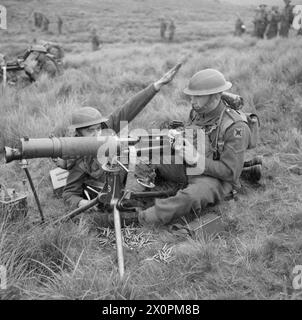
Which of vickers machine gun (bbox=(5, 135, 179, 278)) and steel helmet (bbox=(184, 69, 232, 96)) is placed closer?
vickers machine gun (bbox=(5, 135, 179, 278))

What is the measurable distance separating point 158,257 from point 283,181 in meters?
1.94

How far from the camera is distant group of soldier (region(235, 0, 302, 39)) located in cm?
1770

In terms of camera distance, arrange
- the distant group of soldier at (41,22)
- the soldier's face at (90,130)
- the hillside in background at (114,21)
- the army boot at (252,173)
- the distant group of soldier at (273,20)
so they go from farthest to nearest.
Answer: the distant group of soldier at (41,22) → the hillside in background at (114,21) → the distant group of soldier at (273,20) → the army boot at (252,173) → the soldier's face at (90,130)

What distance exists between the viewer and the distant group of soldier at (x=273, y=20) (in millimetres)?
17703

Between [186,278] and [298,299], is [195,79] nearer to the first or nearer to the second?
[186,278]

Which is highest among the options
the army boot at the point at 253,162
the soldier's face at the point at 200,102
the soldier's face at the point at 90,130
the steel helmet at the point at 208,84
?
the steel helmet at the point at 208,84

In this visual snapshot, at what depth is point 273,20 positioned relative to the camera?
19016mm

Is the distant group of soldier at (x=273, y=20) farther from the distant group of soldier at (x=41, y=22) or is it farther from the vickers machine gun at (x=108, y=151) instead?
the vickers machine gun at (x=108, y=151)

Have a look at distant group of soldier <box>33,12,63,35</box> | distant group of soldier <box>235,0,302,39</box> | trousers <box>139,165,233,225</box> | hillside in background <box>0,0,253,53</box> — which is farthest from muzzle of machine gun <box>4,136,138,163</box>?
distant group of soldier <box>33,12,63,35</box>

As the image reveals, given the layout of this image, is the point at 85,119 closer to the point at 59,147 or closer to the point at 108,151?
the point at 108,151

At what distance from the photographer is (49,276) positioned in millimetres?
3430

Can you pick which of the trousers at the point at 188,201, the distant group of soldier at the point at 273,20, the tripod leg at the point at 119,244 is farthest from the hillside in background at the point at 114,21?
the tripod leg at the point at 119,244

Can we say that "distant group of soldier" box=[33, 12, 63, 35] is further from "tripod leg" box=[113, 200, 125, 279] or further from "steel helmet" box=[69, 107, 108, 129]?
"tripod leg" box=[113, 200, 125, 279]
